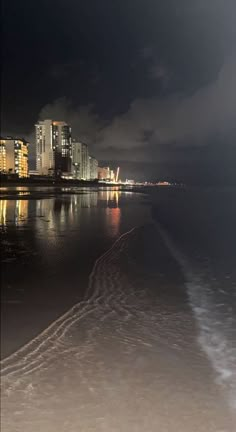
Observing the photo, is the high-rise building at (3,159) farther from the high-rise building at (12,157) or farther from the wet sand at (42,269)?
the wet sand at (42,269)

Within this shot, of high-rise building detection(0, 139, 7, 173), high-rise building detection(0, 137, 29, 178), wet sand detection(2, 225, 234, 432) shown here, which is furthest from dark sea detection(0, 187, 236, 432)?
high-rise building detection(0, 139, 7, 173)

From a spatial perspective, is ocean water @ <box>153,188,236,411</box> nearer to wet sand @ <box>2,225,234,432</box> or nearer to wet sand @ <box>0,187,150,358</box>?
wet sand @ <box>2,225,234,432</box>

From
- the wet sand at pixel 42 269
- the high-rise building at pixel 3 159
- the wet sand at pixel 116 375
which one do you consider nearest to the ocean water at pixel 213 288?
the wet sand at pixel 116 375

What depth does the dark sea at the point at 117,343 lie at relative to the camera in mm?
3691

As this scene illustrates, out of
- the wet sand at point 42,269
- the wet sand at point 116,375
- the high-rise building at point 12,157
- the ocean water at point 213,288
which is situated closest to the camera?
the wet sand at point 116,375

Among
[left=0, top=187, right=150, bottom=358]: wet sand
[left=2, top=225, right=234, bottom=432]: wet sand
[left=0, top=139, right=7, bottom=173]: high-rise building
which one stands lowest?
[left=2, top=225, right=234, bottom=432]: wet sand

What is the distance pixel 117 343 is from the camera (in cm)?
527

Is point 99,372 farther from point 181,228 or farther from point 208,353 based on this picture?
point 181,228

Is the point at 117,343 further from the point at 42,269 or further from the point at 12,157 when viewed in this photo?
the point at 12,157

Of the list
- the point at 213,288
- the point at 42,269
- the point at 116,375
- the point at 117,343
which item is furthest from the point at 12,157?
the point at 116,375

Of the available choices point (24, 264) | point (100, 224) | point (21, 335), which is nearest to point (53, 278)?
point (24, 264)

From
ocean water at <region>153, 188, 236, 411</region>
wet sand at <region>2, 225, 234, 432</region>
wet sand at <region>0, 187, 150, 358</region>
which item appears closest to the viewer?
wet sand at <region>2, 225, 234, 432</region>

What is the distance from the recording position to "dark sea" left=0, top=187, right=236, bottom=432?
3.69 m

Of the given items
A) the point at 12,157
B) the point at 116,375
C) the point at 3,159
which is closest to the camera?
the point at 116,375
